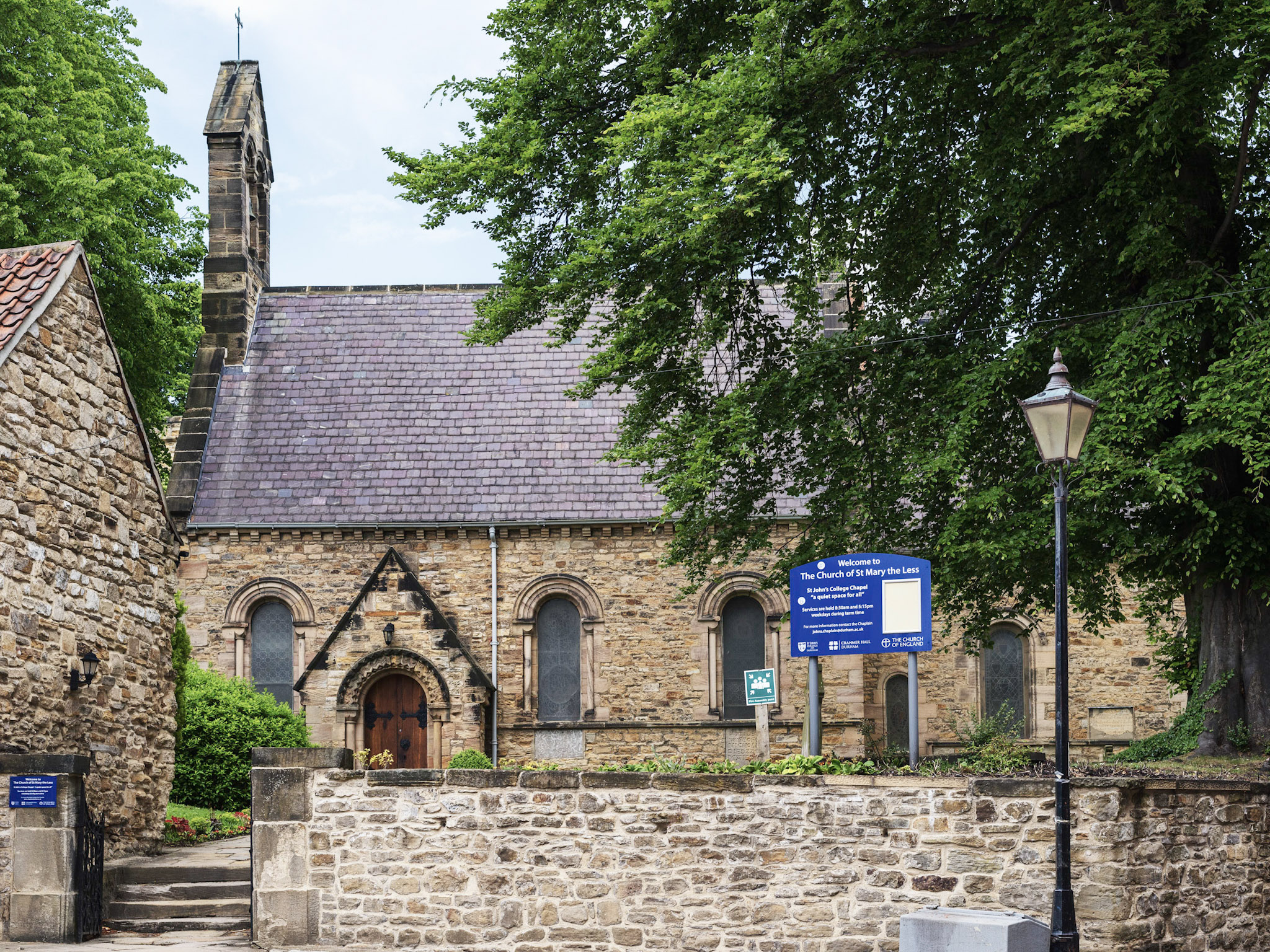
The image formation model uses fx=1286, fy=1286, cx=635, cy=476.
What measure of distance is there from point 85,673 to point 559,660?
11.0 m

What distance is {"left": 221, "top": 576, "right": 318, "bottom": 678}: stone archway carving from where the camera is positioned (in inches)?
→ 909

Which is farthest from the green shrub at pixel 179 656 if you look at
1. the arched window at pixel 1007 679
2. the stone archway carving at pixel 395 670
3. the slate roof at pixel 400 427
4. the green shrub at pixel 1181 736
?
the arched window at pixel 1007 679

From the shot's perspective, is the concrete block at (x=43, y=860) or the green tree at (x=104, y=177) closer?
the concrete block at (x=43, y=860)

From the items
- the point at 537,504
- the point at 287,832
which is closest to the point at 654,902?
the point at 287,832

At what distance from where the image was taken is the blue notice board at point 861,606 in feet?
36.8

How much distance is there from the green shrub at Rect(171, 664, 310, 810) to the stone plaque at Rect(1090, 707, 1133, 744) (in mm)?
13507

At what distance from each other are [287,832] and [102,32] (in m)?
20.8

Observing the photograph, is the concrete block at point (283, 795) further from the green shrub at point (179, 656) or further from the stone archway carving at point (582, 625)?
the stone archway carving at point (582, 625)

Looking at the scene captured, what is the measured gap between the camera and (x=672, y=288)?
46.2ft

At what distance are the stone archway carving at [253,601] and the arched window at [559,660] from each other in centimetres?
415

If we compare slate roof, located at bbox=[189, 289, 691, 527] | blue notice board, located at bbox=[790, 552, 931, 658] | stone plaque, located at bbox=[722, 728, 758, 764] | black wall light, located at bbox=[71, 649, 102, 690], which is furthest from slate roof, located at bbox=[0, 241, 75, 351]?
stone plaque, located at bbox=[722, 728, 758, 764]

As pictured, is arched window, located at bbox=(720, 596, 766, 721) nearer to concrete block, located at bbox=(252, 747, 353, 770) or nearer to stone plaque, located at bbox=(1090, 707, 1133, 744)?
stone plaque, located at bbox=(1090, 707, 1133, 744)

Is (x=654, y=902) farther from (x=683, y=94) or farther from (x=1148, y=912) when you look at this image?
(x=683, y=94)

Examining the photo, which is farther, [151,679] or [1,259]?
[151,679]
